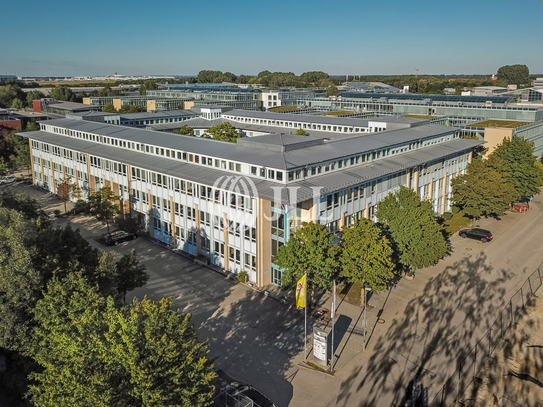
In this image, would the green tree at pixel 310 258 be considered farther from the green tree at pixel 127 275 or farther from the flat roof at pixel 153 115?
the flat roof at pixel 153 115

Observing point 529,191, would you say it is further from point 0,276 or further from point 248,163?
A: point 0,276

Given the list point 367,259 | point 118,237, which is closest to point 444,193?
point 367,259

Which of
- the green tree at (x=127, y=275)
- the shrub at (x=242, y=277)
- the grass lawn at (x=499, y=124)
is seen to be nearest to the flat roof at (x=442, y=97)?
the grass lawn at (x=499, y=124)

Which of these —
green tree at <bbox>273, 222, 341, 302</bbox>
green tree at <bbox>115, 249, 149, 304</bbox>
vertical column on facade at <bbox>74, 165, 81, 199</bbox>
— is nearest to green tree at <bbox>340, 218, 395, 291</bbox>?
green tree at <bbox>273, 222, 341, 302</bbox>

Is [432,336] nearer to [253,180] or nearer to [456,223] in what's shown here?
[253,180]

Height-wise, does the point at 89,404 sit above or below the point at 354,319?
above

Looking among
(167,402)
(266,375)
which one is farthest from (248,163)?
(167,402)

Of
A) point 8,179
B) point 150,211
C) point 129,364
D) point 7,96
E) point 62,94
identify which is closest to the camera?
point 129,364
